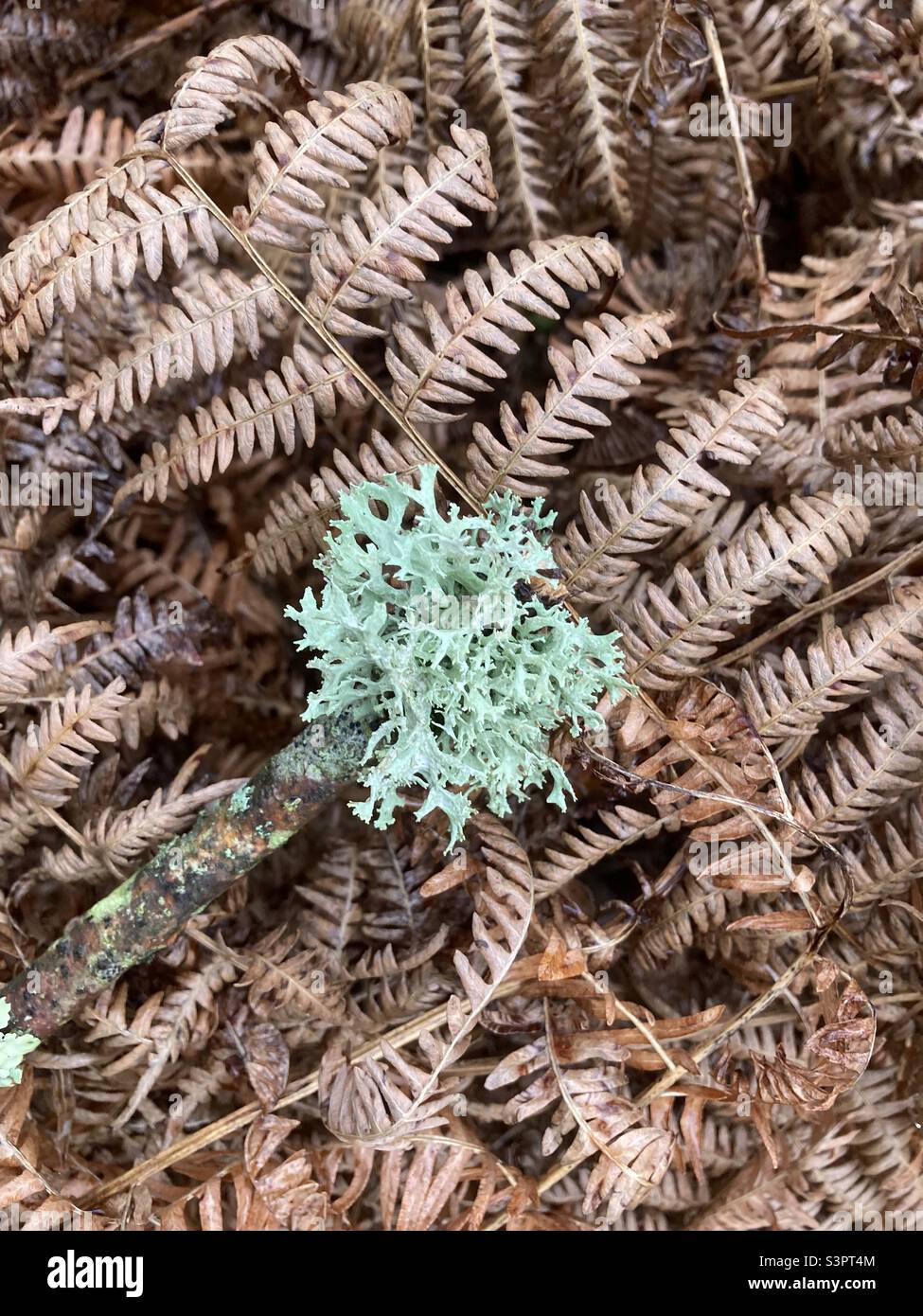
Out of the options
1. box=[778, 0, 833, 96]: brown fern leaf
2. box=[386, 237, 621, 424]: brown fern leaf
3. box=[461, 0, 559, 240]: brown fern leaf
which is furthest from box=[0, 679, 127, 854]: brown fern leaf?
box=[778, 0, 833, 96]: brown fern leaf

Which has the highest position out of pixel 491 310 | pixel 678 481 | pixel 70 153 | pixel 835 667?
pixel 70 153

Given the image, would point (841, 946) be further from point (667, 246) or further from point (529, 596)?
point (667, 246)

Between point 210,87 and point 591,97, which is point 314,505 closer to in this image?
point 210,87

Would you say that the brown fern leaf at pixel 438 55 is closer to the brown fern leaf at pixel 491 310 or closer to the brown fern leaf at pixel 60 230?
the brown fern leaf at pixel 491 310

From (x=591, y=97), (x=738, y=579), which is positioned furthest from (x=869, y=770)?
(x=591, y=97)

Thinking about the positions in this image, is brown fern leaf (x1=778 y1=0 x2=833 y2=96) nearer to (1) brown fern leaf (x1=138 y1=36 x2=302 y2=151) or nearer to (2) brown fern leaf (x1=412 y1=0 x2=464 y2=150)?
(2) brown fern leaf (x1=412 y1=0 x2=464 y2=150)

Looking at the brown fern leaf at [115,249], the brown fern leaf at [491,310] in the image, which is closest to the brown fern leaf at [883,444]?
the brown fern leaf at [491,310]
